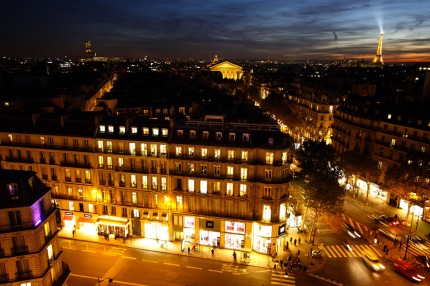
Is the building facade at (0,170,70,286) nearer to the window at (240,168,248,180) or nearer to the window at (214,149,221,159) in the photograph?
the window at (214,149,221,159)

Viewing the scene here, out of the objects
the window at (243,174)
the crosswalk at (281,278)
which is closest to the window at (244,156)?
the window at (243,174)

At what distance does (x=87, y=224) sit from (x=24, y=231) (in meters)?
26.9

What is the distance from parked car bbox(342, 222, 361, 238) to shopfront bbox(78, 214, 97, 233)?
4284 cm

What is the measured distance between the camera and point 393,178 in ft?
203

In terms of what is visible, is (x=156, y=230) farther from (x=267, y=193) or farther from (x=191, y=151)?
(x=267, y=193)

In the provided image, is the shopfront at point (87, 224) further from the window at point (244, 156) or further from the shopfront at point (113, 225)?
the window at point (244, 156)

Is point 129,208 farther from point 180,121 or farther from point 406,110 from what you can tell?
point 406,110

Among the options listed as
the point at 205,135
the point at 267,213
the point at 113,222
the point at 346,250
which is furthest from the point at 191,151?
the point at 346,250

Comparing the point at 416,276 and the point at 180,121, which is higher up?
the point at 180,121

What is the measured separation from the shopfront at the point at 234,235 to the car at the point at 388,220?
90.8ft

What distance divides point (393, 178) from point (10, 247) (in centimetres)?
5897

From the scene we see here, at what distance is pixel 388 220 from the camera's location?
206ft

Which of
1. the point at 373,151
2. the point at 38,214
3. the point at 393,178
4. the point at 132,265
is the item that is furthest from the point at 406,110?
the point at 38,214

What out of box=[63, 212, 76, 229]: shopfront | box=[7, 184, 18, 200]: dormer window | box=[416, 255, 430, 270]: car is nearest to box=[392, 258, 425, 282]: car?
box=[416, 255, 430, 270]: car
